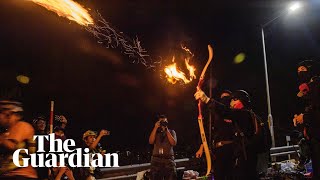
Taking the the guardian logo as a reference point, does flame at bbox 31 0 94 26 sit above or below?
above

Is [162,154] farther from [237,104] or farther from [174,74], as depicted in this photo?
[237,104]

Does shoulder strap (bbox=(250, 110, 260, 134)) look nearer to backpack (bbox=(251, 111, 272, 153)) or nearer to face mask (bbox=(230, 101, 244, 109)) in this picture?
backpack (bbox=(251, 111, 272, 153))

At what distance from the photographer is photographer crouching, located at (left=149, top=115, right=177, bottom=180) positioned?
27.5 feet

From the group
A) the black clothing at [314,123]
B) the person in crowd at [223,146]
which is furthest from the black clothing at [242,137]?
the black clothing at [314,123]

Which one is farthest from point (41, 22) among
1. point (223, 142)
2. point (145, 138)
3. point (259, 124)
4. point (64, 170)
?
point (259, 124)

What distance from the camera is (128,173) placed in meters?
9.66

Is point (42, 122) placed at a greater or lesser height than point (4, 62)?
lesser

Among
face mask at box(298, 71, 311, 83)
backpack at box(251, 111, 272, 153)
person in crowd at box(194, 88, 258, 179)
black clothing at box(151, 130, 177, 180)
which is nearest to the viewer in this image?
person in crowd at box(194, 88, 258, 179)

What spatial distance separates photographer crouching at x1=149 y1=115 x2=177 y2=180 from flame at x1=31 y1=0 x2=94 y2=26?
3479 millimetres

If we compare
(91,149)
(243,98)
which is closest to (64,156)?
(91,149)

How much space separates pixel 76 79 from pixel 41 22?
429 centimetres

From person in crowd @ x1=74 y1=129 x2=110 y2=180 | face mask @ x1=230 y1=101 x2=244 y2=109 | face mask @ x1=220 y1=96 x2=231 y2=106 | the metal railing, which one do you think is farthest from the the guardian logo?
face mask @ x1=230 y1=101 x2=244 y2=109

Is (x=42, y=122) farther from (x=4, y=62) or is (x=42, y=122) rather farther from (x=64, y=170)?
(x=4, y=62)

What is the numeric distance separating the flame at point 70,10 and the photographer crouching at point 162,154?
348cm
